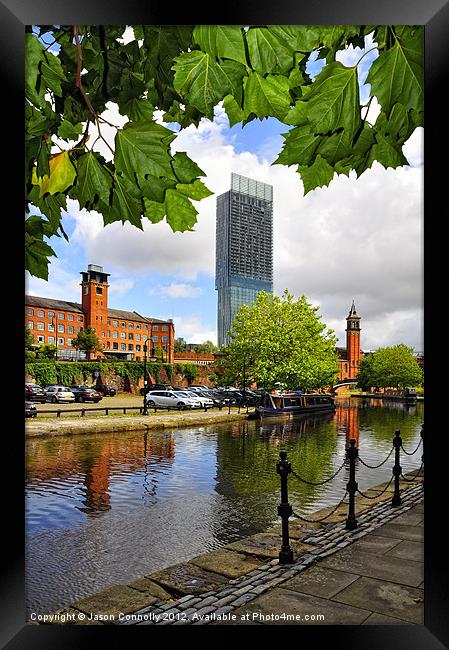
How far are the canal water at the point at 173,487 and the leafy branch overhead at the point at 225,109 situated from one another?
2.99m

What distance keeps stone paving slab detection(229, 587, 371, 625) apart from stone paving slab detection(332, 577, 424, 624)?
89mm

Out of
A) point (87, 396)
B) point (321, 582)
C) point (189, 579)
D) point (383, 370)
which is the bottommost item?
point (189, 579)

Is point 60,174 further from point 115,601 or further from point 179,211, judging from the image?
point 115,601

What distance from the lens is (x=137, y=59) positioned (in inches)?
73.4

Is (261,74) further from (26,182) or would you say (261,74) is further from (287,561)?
(287,561)

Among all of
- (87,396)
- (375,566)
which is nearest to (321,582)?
(375,566)

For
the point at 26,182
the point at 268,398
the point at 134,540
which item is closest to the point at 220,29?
the point at 26,182

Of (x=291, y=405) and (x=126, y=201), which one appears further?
(x=291, y=405)

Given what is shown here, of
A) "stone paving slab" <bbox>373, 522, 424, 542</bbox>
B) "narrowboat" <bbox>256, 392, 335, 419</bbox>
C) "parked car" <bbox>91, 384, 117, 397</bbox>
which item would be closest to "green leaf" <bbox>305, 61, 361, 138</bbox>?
"stone paving slab" <bbox>373, 522, 424, 542</bbox>

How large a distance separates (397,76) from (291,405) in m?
9.14

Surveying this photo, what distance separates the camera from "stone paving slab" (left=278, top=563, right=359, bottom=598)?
2.96 metres

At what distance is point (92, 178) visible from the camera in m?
1.37

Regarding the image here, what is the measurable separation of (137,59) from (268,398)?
847 centimetres

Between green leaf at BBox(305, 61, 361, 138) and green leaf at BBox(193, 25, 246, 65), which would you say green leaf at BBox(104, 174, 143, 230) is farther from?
green leaf at BBox(305, 61, 361, 138)
